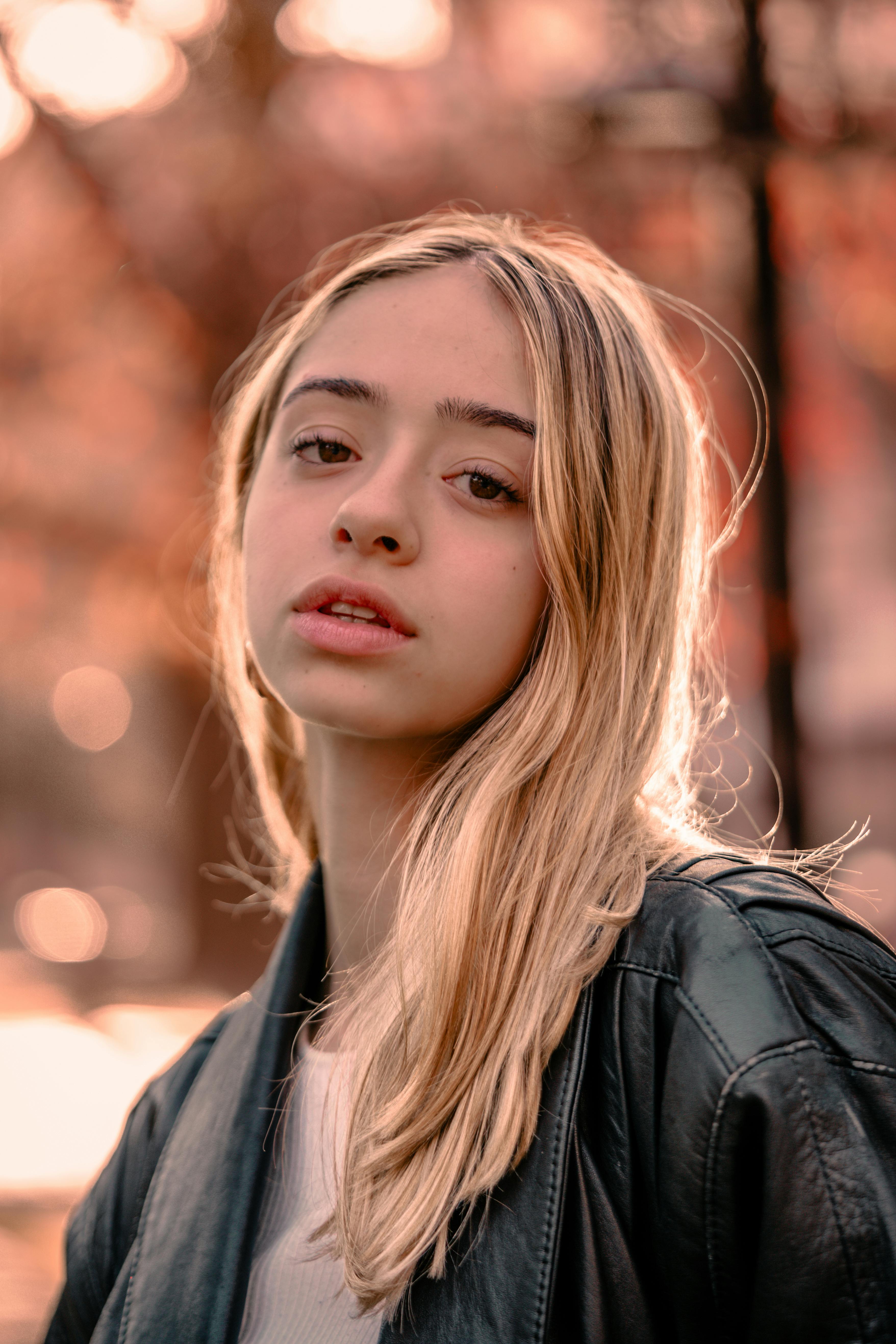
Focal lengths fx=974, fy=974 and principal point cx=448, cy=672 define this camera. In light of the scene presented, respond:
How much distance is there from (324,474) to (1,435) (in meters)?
5.56

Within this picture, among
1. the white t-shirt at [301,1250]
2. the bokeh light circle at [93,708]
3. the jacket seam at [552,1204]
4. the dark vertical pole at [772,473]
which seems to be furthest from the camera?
the bokeh light circle at [93,708]

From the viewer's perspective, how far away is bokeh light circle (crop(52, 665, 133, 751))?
16.2m

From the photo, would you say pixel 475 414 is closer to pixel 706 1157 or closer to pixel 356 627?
pixel 356 627

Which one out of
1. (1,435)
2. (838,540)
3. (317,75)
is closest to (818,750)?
(838,540)

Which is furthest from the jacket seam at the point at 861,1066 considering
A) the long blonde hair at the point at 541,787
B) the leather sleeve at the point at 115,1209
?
the leather sleeve at the point at 115,1209

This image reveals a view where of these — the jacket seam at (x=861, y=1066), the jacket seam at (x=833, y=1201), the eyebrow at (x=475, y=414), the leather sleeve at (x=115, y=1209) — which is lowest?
the leather sleeve at (x=115, y=1209)

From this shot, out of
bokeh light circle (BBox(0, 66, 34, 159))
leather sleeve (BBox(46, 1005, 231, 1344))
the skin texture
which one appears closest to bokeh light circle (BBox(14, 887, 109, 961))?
bokeh light circle (BBox(0, 66, 34, 159))

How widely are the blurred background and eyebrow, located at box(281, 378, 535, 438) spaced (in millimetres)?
1820

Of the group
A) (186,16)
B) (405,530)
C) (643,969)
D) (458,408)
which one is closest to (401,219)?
(186,16)

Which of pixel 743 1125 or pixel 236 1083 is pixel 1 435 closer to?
pixel 236 1083

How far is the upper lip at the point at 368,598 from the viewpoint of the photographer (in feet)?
4.48

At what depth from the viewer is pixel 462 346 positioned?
147cm

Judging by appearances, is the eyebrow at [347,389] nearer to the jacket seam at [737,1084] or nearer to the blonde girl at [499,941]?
the blonde girl at [499,941]

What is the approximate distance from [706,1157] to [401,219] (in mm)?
4543
